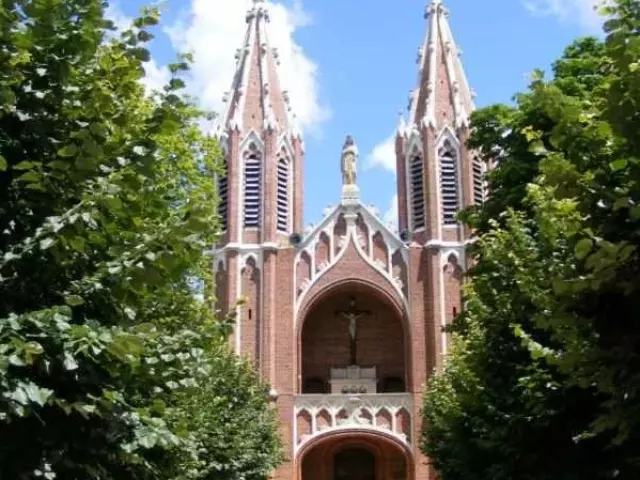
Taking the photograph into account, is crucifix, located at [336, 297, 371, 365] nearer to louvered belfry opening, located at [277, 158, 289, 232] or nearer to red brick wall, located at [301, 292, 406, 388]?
red brick wall, located at [301, 292, 406, 388]

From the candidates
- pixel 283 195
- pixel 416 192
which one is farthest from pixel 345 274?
pixel 416 192

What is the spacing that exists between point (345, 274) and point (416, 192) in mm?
4895

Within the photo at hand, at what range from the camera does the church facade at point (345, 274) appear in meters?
37.2

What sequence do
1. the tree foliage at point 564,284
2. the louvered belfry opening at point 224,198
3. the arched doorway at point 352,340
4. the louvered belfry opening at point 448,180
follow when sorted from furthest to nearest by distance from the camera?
the arched doorway at point 352,340, the louvered belfry opening at point 448,180, the louvered belfry opening at point 224,198, the tree foliage at point 564,284

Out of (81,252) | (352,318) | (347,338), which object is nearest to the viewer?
(81,252)

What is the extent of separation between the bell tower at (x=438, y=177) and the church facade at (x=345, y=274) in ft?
0.19

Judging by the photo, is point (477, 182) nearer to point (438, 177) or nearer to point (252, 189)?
point (438, 177)

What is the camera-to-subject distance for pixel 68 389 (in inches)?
249

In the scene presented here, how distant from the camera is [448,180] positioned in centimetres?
4050

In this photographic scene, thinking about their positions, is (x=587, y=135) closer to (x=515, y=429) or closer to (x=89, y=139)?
(x=89, y=139)

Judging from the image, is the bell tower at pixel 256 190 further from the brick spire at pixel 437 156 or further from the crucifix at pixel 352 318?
the brick spire at pixel 437 156

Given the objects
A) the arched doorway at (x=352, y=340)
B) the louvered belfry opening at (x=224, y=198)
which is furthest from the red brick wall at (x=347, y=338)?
the louvered belfry opening at (x=224, y=198)

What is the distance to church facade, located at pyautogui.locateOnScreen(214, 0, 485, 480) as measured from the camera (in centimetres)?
3719

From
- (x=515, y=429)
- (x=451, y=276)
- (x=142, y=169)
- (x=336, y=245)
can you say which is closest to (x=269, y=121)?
(x=336, y=245)
